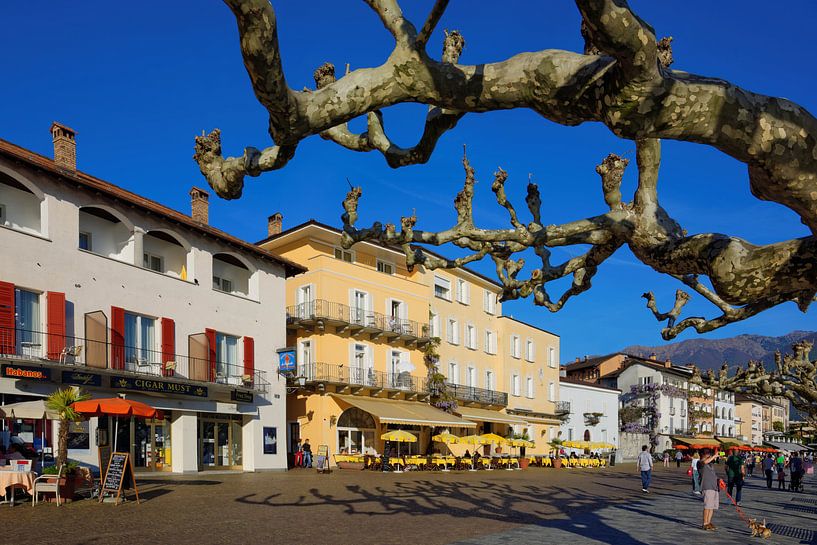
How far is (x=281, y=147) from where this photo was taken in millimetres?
5531

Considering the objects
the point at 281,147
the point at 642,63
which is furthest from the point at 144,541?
the point at 642,63

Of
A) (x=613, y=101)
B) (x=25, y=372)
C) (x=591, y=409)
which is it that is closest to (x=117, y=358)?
(x=25, y=372)

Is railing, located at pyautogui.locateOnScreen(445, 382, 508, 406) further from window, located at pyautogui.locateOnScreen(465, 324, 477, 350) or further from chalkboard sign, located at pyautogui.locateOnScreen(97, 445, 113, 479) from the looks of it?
chalkboard sign, located at pyautogui.locateOnScreen(97, 445, 113, 479)

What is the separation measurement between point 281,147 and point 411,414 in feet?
117

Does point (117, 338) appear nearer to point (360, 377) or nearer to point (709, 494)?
point (360, 377)

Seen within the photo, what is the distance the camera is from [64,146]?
89.9 feet

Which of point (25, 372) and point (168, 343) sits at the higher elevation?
point (168, 343)

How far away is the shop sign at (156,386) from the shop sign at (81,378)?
724 mm

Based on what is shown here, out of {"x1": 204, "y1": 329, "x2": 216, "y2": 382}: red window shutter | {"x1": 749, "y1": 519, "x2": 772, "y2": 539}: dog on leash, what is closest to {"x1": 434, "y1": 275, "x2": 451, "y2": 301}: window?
{"x1": 204, "y1": 329, "x2": 216, "y2": 382}: red window shutter

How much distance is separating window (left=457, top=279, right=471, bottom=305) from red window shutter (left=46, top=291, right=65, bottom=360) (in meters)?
30.7

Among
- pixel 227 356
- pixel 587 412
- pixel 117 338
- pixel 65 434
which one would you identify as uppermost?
pixel 117 338

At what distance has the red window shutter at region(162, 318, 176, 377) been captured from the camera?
94.5 ft

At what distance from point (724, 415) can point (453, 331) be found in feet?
234

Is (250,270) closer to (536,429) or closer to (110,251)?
(110,251)
